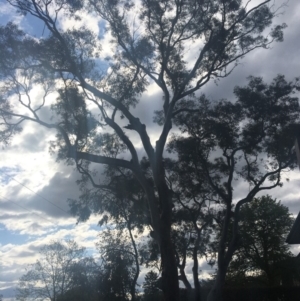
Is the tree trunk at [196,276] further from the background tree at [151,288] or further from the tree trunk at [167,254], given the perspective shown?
the tree trunk at [167,254]

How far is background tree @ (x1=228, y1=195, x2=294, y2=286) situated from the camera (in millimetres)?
39188

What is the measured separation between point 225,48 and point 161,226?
27.7 feet

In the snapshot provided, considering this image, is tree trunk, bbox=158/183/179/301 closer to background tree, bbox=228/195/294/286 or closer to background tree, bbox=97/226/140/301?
background tree, bbox=97/226/140/301

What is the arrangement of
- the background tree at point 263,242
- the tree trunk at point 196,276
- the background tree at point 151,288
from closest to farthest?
the tree trunk at point 196,276
the background tree at point 151,288
the background tree at point 263,242

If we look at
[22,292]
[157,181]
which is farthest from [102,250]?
[22,292]

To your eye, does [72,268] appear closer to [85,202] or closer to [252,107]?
[85,202]

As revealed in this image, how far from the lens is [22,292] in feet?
126

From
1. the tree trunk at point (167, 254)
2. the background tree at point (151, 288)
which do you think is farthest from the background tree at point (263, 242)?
the tree trunk at point (167, 254)

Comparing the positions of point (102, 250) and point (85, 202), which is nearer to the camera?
point (85, 202)

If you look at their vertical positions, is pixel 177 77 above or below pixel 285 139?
above

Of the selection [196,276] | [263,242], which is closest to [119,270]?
[196,276]

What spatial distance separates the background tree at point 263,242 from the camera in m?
39.2

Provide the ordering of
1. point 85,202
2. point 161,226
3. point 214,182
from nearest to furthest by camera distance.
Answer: point 161,226
point 85,202
point 214,182

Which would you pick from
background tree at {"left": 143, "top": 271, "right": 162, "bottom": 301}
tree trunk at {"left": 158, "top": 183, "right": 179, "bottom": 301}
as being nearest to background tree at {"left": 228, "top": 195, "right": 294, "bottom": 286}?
background tree at {"left": 143, "top": 271, "right": 162, "bottom": 301}
